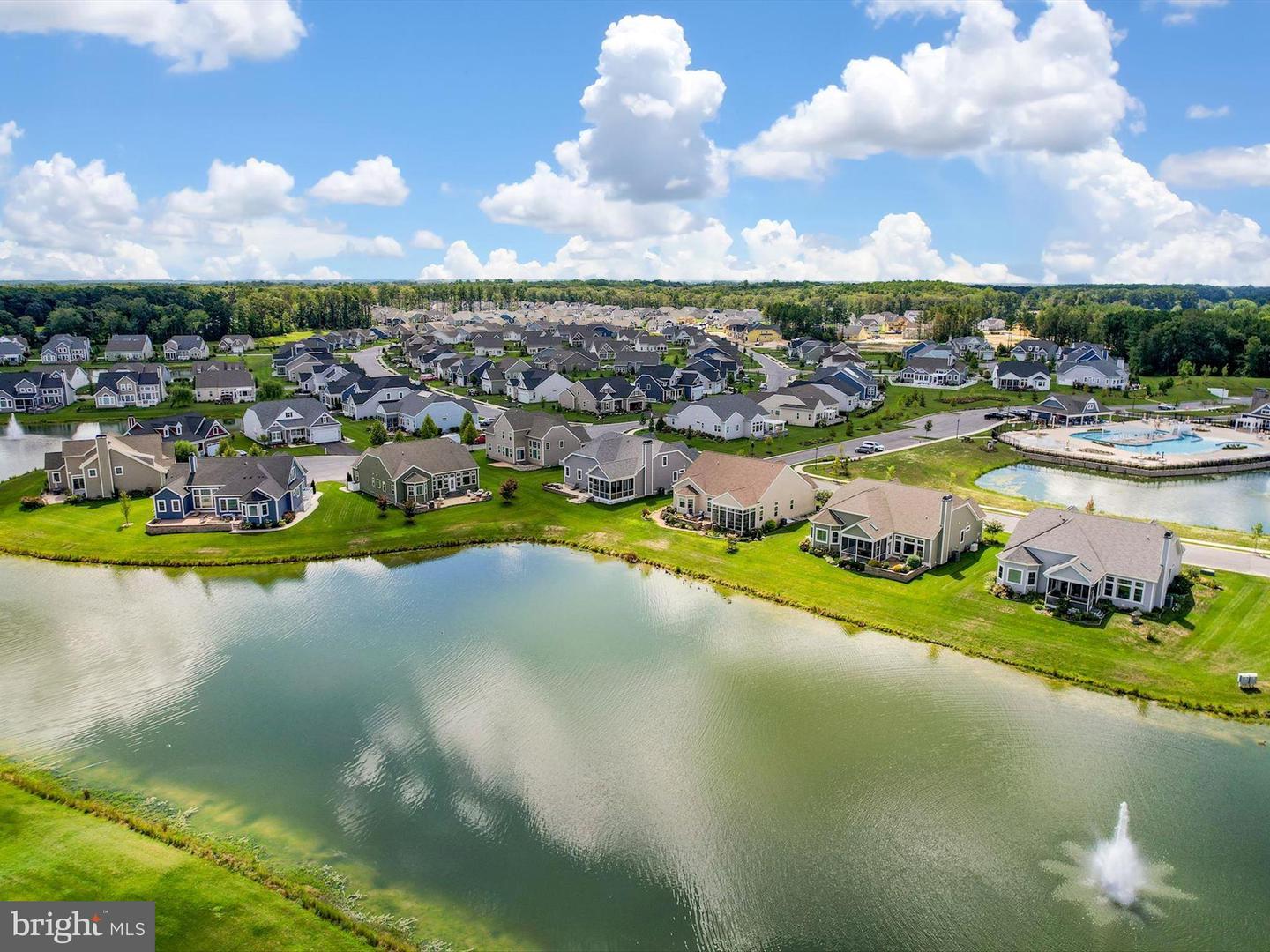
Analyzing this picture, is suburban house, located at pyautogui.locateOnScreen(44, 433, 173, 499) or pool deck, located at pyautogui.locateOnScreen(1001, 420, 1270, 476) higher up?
suburban house, located at pyautogui.locateOnScreen(44, 433, 173, 499)

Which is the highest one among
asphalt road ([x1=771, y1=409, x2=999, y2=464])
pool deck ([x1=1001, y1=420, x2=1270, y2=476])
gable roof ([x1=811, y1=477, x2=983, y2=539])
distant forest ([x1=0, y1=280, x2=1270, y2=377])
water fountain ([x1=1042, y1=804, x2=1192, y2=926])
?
distant forest ([x1=0, y1=280, x2=1270, y2=377])

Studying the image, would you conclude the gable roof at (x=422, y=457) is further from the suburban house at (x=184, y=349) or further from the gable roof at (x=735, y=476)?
the suburban house at (x=184, y=349)

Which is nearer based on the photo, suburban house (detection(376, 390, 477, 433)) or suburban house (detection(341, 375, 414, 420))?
suburban house (detection(376, 390, 477, 433))

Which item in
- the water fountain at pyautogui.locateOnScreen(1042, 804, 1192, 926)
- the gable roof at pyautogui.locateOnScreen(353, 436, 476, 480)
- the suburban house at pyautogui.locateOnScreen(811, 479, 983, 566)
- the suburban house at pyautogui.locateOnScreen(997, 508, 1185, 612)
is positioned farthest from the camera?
the gable roof at pyautogui.locateOnScreen(353, 436, 476, 480)

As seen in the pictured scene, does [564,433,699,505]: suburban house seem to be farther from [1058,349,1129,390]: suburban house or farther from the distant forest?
the distant forest

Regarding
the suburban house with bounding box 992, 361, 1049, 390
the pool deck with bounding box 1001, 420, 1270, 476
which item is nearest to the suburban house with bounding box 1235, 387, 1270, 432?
the pool deck with bounding box 1001, 420, 1270, 476

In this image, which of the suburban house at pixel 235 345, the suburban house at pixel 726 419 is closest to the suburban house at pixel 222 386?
the suburban house at pixel 235 345

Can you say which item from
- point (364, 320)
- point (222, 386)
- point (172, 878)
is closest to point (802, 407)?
point (222, 386)
